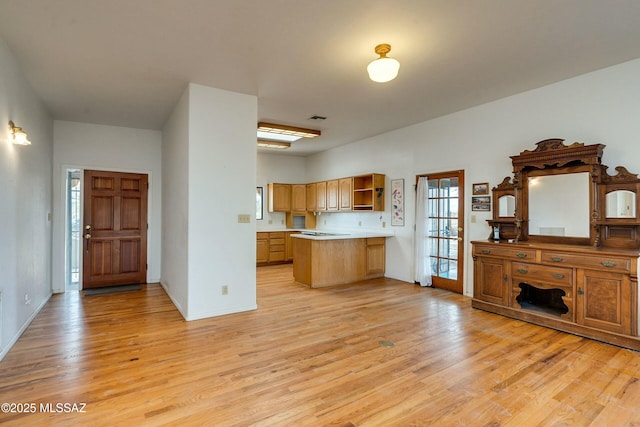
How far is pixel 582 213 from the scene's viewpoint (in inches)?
148

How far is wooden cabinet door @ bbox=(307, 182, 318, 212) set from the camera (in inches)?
329

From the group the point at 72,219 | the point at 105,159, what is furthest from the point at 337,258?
the point at 72,219

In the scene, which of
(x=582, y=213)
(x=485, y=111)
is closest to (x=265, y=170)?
(x=485, y=111)

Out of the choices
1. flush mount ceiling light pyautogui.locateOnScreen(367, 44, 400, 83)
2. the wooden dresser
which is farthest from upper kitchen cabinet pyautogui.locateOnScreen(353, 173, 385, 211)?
flush mount ceiling light pyautogui.locateOnScreen(367, 44, 400, 83)

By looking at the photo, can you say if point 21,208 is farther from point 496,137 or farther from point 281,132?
point 496,137

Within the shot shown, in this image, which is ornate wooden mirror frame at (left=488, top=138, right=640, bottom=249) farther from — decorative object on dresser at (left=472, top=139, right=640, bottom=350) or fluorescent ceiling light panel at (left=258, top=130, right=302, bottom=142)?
fluorescent ceiling light panel at (left=258, top=130, right=302, bottom=142)

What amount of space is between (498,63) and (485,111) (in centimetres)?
141

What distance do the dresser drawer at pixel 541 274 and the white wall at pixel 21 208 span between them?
5.33 metres

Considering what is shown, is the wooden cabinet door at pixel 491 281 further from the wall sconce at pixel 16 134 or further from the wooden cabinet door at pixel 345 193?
the wall sconce at pixel 16 134

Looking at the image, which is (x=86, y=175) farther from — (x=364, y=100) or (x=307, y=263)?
(x=364, y=100)

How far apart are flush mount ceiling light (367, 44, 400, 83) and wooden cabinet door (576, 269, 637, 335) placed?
2.84m

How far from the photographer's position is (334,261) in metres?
5.83

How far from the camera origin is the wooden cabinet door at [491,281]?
405cm

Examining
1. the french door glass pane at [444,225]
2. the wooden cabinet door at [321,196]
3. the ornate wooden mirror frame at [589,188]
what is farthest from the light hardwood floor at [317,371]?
the wooden cabinet door at [321,196]
